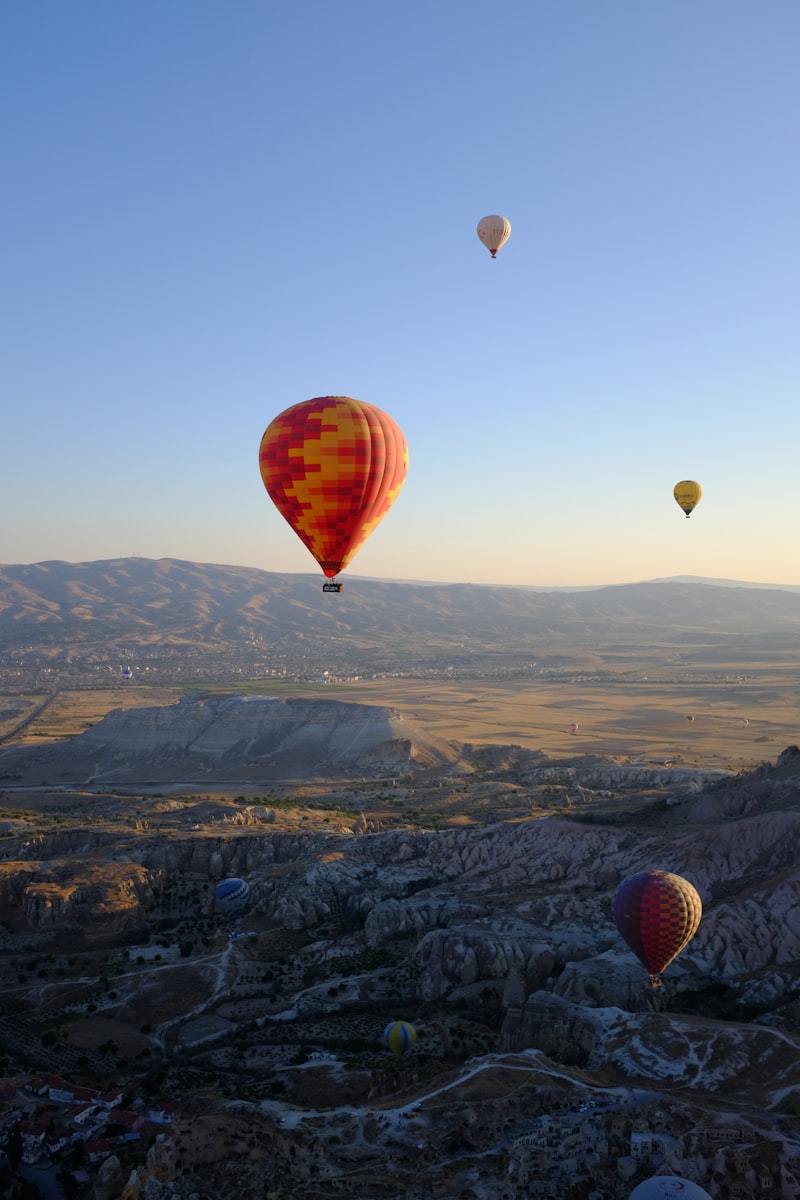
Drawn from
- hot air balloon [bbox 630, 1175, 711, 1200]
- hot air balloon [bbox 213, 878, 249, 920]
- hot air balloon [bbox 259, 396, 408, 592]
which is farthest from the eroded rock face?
hot air balloon [bbox 213, 878, 249, 920]

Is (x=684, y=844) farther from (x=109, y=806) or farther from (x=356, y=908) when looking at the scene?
(x=109, y=806)

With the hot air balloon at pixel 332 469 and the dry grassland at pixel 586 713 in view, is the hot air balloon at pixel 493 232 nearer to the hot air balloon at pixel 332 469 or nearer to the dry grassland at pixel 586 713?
the hot air balloon at pixel 332 469

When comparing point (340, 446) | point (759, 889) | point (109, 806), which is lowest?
point (109, 806)

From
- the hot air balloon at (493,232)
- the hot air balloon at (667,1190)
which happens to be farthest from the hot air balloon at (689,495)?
the hot air balloon at (667,1190)

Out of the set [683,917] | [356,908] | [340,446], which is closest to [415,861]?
[356,908]

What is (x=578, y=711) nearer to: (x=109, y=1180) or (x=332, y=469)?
(x=332, y=469)

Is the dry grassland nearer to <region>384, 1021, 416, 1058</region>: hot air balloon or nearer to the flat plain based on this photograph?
the flat plain
